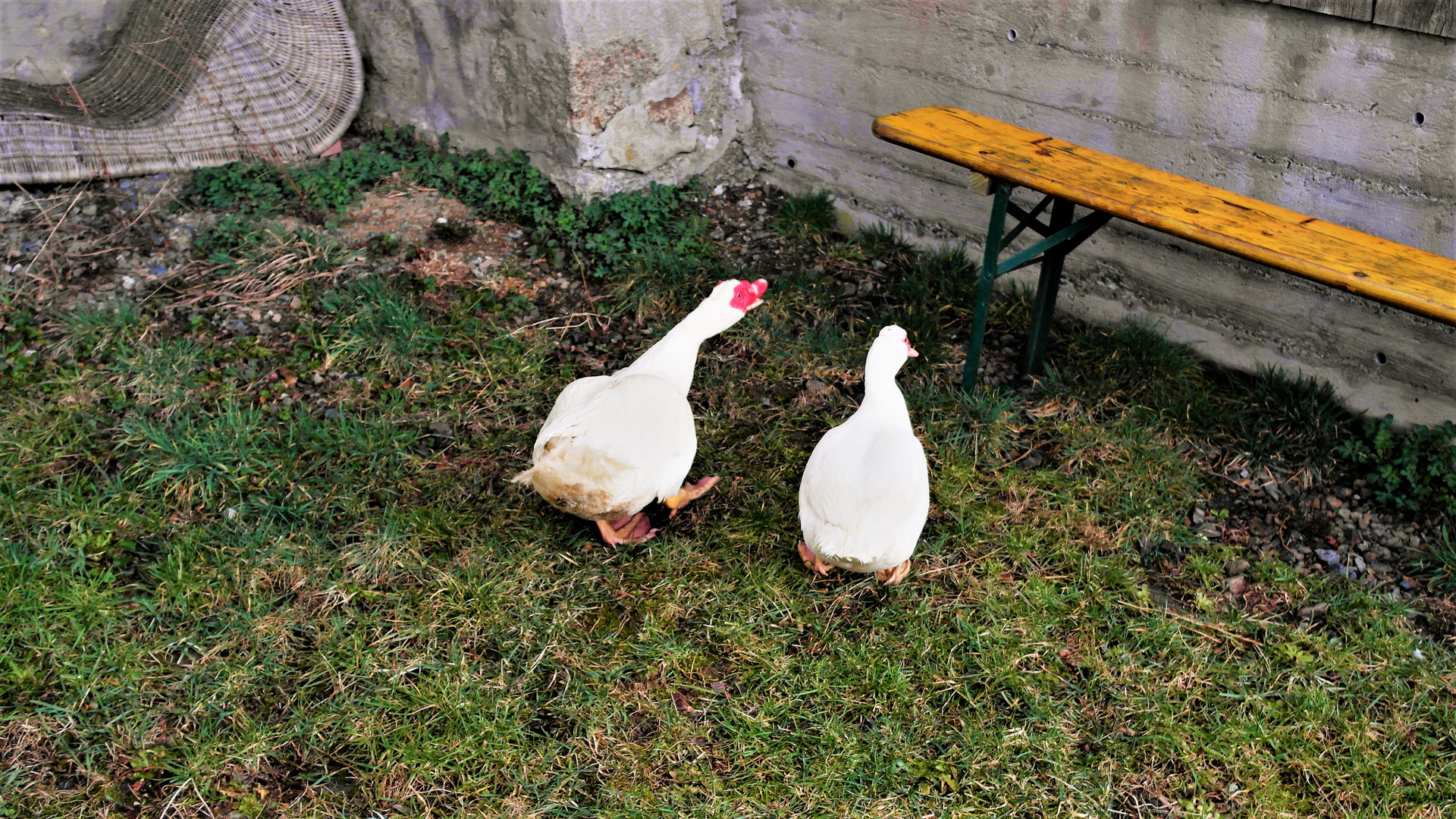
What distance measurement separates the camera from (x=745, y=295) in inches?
132

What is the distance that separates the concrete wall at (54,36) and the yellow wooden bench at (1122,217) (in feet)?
12.7

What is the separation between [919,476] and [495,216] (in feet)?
8.91

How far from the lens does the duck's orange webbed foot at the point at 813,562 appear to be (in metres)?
3.15

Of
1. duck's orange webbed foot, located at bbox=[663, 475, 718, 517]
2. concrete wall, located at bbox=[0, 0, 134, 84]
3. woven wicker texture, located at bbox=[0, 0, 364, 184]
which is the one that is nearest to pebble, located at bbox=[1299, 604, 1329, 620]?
duck's orange webbed foot, located at bbox=[663, 475, 718, 517]

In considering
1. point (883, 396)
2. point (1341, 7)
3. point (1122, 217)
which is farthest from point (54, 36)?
point (1341, 7)

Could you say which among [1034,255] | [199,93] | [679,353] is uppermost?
[199,93]

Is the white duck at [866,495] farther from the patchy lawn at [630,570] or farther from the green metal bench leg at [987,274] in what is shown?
the green metal bench leg at [987,274]

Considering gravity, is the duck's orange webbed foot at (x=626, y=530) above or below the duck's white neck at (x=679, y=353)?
below

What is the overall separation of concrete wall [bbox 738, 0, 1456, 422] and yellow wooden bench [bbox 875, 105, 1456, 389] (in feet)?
0.95

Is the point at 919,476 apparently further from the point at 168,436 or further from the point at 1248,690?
the point at 168,436

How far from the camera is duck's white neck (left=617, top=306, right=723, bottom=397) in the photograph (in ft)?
10.6

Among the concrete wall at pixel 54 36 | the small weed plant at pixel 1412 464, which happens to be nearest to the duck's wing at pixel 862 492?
the small weed plant at pixel 1412 464

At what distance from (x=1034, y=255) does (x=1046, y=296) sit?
1.13 feet

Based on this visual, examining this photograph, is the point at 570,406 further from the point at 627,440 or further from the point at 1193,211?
the point at 1193,211
